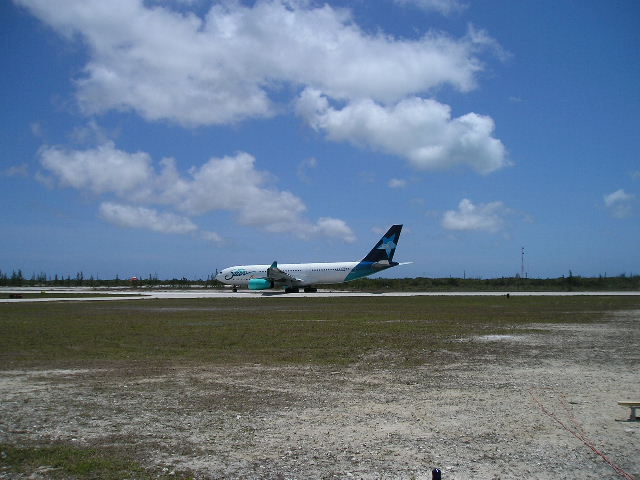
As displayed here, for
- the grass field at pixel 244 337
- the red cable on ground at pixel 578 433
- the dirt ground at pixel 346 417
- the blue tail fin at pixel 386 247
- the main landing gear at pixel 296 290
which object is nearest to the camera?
the red cable on ground at pixel 578 433

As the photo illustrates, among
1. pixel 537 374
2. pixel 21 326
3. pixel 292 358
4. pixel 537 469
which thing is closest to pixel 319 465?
pixel 537 469

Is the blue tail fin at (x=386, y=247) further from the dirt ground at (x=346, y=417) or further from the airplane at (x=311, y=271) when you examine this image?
the dirt ground at (x=346, y=417)

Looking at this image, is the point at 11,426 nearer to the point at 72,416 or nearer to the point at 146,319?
the point at 72,416

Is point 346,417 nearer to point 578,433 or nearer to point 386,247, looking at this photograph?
point 578,433

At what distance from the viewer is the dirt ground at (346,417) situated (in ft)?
19.7

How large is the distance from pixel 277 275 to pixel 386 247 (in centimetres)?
1194

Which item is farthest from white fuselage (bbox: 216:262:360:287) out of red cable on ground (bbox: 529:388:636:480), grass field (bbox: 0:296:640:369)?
red cable on ground (bbox: 529:388:636:480)

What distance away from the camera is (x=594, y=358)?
1296 centimetres

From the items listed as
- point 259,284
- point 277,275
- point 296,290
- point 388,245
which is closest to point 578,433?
point 388,245

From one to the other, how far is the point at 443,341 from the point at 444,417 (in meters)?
8.67

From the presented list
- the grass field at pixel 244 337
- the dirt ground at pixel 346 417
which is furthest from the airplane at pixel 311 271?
the dirt ground at pixel 346 417

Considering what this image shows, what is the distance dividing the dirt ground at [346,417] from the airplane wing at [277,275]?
47.9 metres

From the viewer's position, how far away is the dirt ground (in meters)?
6.02

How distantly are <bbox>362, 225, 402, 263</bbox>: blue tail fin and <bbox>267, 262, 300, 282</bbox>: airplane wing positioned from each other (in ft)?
29.8
